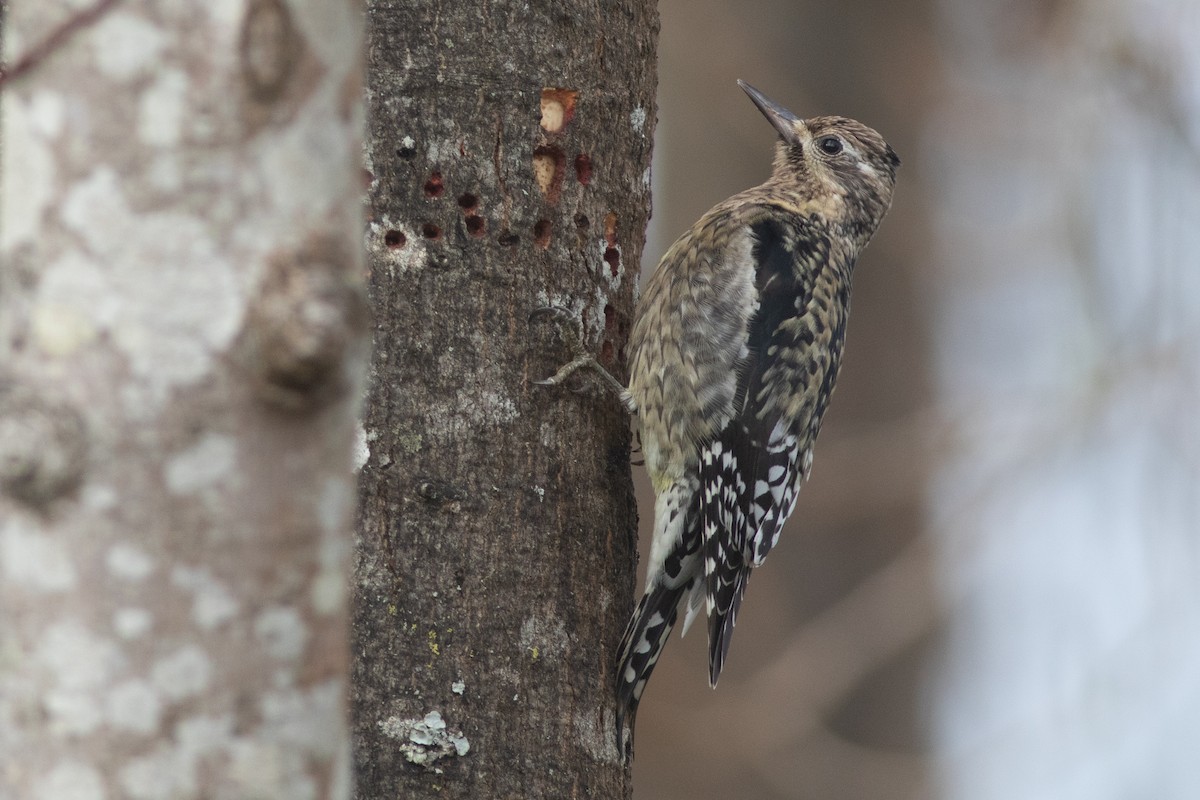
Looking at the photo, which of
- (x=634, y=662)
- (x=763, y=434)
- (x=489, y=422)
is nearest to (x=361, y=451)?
(x=489, y=422)

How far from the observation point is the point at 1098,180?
606cm

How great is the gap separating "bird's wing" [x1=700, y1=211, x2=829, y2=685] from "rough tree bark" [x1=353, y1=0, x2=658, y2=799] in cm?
76

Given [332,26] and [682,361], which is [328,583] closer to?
[332,26]

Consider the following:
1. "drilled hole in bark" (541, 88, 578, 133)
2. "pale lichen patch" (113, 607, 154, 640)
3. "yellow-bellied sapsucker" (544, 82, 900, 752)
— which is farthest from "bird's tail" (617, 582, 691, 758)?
"pale lichen patch" (113, 607, 154, 640)

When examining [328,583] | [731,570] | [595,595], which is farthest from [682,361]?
[328,583]

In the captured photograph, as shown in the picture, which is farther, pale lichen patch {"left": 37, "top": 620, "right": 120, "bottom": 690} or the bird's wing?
the bird's wing

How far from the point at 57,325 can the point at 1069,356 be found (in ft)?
18.8

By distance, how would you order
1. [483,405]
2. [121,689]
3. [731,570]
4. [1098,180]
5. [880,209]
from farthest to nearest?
[1098,180] < [880,209] < [731,570] < [483,405] < [121,689]

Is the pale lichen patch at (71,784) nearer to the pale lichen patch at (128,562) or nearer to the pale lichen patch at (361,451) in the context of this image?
the pale lichen patch at (128,562)

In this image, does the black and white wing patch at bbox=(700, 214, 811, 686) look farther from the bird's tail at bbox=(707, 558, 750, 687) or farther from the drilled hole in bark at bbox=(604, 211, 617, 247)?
the drilled hole in bark at bbox=(604, 211, 617, 247)

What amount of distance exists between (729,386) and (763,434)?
0.17 meters

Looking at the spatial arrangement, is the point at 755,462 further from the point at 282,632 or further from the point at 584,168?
the point at 282,632

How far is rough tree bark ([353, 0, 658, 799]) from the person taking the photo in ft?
8.44

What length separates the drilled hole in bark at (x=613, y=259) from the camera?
3105mm
